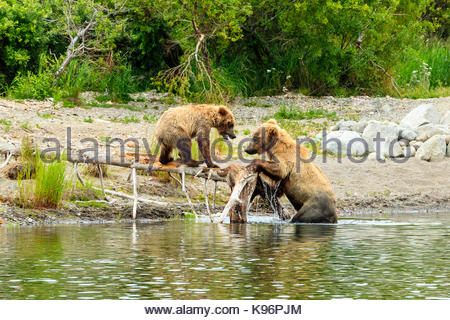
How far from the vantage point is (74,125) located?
17.3 metres

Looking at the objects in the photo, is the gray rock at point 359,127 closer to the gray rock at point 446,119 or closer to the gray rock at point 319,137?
the gray rock at point 319,137

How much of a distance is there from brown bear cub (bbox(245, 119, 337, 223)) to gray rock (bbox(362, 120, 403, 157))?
22.0 ft

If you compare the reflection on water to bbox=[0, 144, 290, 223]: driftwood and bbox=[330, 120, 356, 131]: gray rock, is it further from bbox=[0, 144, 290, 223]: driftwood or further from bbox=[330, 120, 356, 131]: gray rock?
bbox=[330, 120, 356, 131]: gray rock

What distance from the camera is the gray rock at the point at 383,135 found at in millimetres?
18094

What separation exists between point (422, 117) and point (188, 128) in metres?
10.1

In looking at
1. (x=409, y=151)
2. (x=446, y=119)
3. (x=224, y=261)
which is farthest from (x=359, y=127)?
(x=224, y=261)

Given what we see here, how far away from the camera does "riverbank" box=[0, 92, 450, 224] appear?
12438 mm

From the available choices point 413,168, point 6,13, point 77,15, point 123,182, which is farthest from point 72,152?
point 77,15

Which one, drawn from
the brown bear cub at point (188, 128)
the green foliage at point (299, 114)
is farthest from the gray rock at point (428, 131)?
the brown bear cub at point (188, 128)

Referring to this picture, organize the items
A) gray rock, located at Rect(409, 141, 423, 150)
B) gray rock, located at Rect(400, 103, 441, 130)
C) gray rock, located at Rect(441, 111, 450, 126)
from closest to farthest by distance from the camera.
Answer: gray rock, located at Rect(409, 141, 423, 150) → gray rock, located at Rect(400, 103, 441, 130) → gray rock, located at Rect(441, 111, 450, 126)

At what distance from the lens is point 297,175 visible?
11.5m

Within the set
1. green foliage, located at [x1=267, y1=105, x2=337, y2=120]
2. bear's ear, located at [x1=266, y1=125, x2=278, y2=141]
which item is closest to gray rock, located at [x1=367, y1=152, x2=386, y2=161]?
green foliage, located at [x1=267, y1=105, x2=337, y2=120]

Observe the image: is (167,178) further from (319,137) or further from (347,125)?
(347,125)
